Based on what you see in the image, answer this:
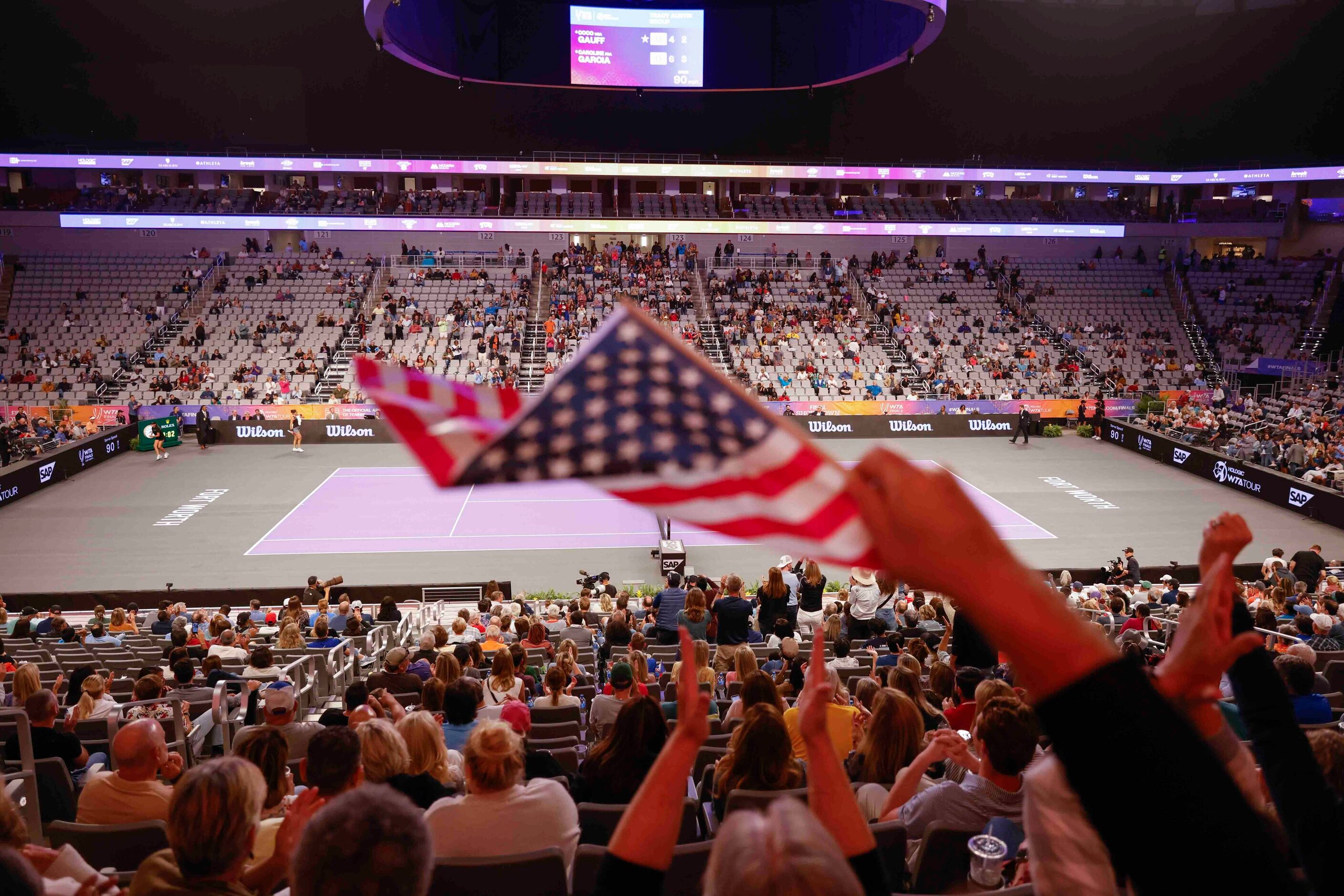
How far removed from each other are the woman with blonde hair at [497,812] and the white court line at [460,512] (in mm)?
19226

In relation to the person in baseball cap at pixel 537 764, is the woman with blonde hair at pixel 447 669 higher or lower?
lower

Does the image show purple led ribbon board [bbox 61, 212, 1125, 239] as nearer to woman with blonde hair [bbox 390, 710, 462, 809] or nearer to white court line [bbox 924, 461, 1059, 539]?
white court line [bbox 924, 461, 1059, 539]

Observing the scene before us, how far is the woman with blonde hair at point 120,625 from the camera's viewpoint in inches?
599

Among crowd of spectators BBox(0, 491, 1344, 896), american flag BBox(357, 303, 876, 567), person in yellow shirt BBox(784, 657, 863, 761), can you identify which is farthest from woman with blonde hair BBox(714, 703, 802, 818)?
american flag BBox(357, 303, 876, 567)

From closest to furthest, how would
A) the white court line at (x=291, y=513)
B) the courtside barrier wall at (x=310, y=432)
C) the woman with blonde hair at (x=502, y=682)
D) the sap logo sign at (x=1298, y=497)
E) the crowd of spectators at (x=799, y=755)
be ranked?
1. the crowd of spectators at (x=799, y=755)
2. the woman with blonde hair at (x=502, y=682)
3. the white court line at (x=291, y=513)
4. the sap logo sign at (x=1298, y=497)
5. the courtside barrier wall at (x=310, y=432)

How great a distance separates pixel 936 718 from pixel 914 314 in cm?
4040

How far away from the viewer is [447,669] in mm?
8727

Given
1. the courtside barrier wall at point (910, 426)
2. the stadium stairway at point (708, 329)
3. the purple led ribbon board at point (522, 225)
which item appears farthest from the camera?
the purple led ribbon board at point (522, 225)

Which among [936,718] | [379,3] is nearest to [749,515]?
[936,718]

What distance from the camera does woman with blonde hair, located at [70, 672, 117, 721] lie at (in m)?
8.41

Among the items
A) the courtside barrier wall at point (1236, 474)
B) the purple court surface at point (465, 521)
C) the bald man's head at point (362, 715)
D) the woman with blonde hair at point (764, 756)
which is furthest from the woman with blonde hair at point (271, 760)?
the courtside barrier wall at point (1236, 474)

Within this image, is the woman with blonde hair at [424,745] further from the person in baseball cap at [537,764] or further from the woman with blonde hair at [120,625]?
Result: the woman with blonde hair at [120,625]

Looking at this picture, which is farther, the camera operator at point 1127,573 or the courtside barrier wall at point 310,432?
the courtside barrier wall at point 310,432

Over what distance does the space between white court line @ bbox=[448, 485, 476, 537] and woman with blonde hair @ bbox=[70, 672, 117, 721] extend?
46.8ft
